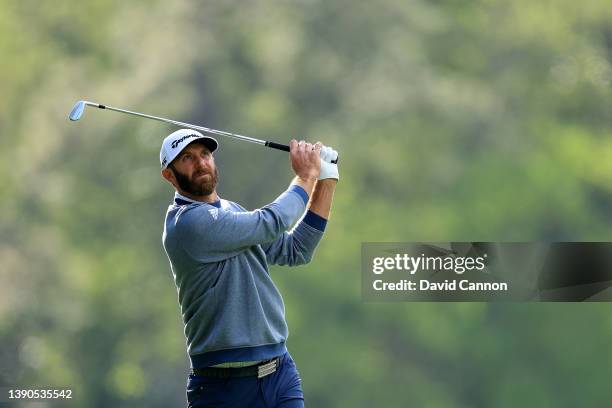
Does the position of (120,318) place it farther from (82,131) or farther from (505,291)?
(505,291)

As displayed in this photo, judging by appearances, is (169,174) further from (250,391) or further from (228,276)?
(250,391)

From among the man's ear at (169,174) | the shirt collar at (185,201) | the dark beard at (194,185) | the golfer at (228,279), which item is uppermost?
the man's ear at (169,174)

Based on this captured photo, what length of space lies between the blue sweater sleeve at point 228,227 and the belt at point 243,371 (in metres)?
0.26

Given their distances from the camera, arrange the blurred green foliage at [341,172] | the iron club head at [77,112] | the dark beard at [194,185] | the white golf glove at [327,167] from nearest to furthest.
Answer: the dark beard at [194,185]
the white golf glove at [327,167]
the iron club head at [77,112]
the blurred green foliage at [341,172]

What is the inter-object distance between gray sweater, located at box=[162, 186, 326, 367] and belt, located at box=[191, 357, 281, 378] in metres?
0.02

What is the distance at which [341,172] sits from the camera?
10773 millimetres

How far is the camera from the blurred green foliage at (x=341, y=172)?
1056 cm

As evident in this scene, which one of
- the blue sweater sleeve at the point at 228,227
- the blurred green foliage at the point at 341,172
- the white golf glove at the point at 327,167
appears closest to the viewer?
the blue sweater sleeve at the point at 228,227

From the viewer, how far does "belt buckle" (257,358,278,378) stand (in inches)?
113

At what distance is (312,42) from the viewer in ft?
36.3

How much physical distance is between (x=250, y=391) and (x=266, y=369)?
6 cm

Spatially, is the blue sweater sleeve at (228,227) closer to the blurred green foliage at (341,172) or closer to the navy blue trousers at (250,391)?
the navy blue trousers at (250,391)

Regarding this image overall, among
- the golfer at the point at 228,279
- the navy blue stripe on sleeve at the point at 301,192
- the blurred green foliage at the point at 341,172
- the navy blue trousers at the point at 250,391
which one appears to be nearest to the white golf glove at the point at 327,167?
the golfer at the point at 228,279

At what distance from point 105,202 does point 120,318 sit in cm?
102
